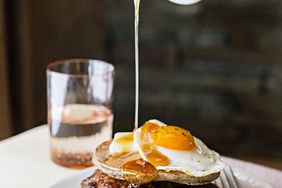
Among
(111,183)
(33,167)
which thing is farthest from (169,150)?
(33,167)

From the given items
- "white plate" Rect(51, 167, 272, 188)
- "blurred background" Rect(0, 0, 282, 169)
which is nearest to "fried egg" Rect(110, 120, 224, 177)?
"white plate" Rect(51, 167, 272, 188)

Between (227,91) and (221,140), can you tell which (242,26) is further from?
(221,140)

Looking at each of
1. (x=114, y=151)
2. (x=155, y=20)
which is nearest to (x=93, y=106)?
(x=114, y=151)

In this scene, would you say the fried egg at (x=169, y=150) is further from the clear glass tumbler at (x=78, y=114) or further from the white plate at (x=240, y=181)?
the clear glass tumbler at (x=78, y=114)

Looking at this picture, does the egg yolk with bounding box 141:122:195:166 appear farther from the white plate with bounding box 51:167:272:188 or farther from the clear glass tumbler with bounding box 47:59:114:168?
the clear glass tumbler with bounding box 47:59:114:168

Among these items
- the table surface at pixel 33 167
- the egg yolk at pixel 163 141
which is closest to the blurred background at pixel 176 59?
the table surface at pixel 33 167

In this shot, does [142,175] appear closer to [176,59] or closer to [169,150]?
[169,150]
